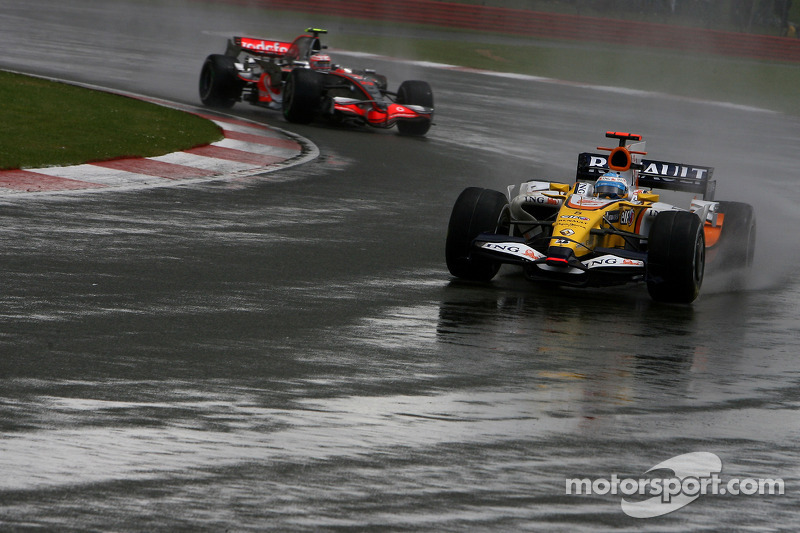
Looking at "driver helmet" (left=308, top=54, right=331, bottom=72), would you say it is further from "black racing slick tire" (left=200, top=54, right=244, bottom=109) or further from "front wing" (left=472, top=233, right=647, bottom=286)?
"front wing" (left=472, top=233, right=647, bottom=286)

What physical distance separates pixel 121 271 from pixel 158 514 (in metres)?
3.83

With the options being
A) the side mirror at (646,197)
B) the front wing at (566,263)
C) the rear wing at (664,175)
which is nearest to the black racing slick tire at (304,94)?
the rear wing at (664,175)

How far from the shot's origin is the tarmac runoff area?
34.3 ft

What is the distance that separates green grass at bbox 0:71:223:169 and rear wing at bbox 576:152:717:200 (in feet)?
16.0

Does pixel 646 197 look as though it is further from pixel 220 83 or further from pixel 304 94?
pixel 220 83

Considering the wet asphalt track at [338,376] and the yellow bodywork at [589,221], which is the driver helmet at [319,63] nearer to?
the wet asphalt track at [338,376]

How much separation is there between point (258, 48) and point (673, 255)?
36.9ft

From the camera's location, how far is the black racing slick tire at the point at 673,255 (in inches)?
301

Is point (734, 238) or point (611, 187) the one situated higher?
point (611, 187)

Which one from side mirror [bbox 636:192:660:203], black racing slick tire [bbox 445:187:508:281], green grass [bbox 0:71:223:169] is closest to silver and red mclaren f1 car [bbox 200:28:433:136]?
green grass [bbox 0:71:223:169]

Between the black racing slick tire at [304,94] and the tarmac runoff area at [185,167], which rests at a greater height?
the black racing slick tire at [304,94]

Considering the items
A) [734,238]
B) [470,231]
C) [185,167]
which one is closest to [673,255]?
[470,231]

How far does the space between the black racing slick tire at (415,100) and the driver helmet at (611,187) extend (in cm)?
794

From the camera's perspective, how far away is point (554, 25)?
39219mm
